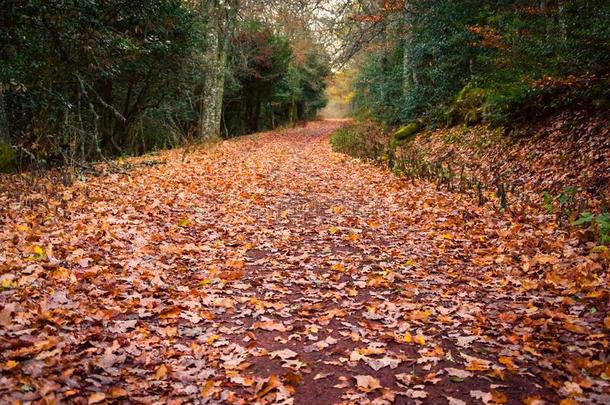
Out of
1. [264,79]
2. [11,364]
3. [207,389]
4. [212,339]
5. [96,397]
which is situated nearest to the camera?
[96,397]

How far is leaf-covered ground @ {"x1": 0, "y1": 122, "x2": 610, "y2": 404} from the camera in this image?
11.4 feet

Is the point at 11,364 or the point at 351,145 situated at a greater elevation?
the point at 351,145

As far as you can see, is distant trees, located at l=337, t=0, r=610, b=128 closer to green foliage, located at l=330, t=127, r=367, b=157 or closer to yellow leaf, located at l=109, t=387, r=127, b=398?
green foliage, located at l=330, t=127, r=367, b=157

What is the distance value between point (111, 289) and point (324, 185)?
7068 millimetres

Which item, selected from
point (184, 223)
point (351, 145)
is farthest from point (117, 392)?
point (351, 145)

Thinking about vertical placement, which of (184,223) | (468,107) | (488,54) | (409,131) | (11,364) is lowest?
(11,364)

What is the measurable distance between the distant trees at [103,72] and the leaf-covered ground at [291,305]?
332cm

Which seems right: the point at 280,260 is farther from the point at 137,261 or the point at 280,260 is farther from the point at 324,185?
the point at 324,185

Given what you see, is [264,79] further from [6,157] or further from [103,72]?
[6,157]

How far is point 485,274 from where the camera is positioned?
5.57 metres

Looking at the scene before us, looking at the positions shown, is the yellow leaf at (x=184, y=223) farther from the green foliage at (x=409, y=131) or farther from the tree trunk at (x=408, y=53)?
the tree trunk at (x=408, y=53)

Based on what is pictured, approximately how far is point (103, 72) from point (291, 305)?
28.4 ft

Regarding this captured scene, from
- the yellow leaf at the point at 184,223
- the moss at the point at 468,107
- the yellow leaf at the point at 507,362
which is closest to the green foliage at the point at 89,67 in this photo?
the yellow leaf at the point at 184,223

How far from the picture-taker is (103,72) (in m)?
10.9
